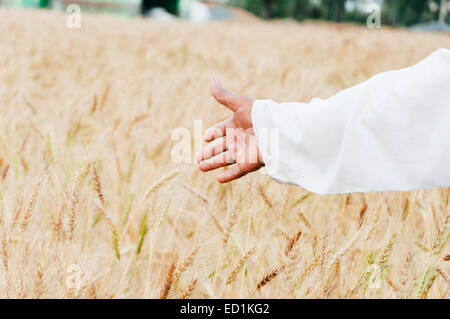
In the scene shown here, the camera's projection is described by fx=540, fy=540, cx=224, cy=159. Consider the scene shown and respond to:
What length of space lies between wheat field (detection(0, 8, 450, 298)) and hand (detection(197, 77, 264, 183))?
5 centimetres

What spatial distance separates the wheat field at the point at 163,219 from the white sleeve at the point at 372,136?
10 centimetres

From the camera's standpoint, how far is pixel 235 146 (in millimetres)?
952

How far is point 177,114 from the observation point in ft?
5.63

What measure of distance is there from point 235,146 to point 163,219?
20 cm

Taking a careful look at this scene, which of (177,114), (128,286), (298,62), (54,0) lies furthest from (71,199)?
(54,0)

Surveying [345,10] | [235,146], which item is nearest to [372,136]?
[235,146]

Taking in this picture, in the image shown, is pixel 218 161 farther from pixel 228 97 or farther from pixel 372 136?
pixel 372 136

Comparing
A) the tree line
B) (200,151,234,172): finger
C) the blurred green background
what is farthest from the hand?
the tree line

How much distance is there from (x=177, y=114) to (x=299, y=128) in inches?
36.2

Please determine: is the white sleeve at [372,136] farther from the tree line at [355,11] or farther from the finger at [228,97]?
the tree line at [355,11]

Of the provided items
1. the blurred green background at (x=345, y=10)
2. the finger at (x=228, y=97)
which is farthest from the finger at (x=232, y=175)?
the blurred green background at (x=345, y=10)

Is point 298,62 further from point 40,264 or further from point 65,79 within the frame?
point 40,264

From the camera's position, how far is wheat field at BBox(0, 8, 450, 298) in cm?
82

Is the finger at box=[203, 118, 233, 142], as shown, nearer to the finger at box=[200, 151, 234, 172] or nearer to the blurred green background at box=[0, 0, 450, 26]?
the finger at box=[200, 151, 234, 172]
